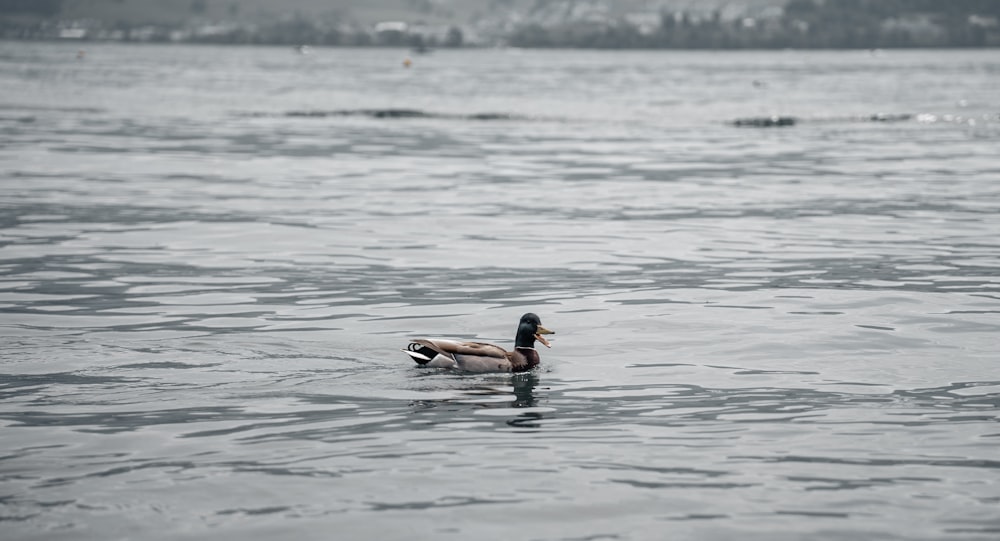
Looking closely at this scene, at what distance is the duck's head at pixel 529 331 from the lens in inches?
660

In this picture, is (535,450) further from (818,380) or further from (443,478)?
(818,380)

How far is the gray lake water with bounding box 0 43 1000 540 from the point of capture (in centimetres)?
1212

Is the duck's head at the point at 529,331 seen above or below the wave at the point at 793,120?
above

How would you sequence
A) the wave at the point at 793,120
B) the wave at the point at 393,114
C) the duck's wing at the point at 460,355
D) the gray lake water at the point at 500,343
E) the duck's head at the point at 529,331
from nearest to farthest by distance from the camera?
1. the gray lake water at the point at 500,343
2. the duck's wing at the point at 460,355
3. the duck's head at the point at 529,331
4. the wave at the point at 793,120
5. the wave at the point at 393,114

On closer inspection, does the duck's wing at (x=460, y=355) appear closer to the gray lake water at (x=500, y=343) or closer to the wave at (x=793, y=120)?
the gray lake water at (x=500, y=343)

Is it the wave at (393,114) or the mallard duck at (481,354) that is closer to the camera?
the mallard duck at (481,354)

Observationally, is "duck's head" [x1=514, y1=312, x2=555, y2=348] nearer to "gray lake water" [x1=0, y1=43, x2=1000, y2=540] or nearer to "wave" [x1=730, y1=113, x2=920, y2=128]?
"gray lake water" [x1=0, y1=43, x2=1000, y2=540]

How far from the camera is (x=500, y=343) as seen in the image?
19062 millimetres

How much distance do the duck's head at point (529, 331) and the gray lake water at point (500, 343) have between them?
0.60 metres

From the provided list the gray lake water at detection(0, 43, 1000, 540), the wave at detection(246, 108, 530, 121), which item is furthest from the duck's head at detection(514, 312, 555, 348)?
the wave at detection(246, 108, 530, 121)

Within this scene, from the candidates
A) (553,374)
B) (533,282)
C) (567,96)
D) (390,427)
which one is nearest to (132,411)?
(390,427)

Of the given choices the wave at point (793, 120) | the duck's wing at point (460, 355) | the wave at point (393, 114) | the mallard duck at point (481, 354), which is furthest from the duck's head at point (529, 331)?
the wave at point (393, 114)

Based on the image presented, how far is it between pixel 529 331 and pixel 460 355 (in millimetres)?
872

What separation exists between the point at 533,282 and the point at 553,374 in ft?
22.9
